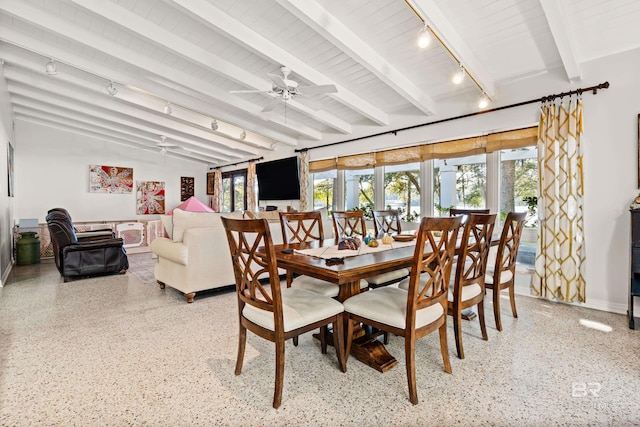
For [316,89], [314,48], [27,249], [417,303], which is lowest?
[27,249]

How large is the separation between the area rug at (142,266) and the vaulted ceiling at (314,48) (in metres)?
2.73

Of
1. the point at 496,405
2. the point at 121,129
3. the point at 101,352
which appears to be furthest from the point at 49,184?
the point at 496,405

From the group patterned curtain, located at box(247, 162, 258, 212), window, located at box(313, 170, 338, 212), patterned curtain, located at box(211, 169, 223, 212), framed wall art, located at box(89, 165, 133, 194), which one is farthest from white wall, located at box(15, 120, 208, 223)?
window, located at box(313, 170, 338, 212)

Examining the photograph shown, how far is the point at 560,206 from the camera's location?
10.9ft

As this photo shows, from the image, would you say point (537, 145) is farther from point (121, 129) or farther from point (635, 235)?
point (121, 129)

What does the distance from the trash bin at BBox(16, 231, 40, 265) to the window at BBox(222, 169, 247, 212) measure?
166 inches

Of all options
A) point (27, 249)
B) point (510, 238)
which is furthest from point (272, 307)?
point (27, 249)

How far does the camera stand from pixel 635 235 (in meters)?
2.69

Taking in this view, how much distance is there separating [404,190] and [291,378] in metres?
3.75

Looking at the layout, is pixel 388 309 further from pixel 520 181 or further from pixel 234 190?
pixel 234 190

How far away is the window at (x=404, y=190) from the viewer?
16.1 feet

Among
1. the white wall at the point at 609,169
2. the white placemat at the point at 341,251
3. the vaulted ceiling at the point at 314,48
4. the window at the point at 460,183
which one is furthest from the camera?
the window at the point at 460,183

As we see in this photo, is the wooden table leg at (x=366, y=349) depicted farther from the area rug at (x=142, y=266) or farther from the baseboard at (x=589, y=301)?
the area rug at (x=142, y=266)

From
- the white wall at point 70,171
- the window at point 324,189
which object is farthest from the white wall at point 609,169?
the white wall at point 70,171
